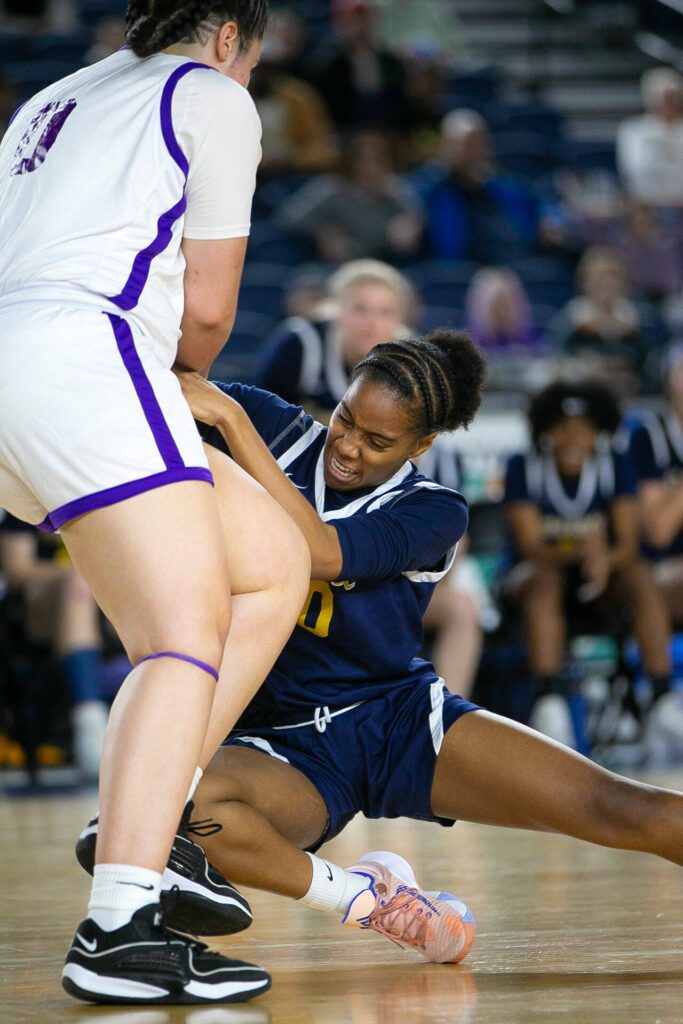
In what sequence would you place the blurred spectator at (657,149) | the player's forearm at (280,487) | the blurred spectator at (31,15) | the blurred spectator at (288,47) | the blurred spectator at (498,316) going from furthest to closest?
the blurred spectator at (31,15) → the blurred spectator at (657,149) → the blurred spectator at (288,47) → the blurred spectator at (498,316) → the player's forearm at (280,487)

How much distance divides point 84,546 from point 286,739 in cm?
77

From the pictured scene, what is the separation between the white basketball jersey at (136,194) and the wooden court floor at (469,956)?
88 cm

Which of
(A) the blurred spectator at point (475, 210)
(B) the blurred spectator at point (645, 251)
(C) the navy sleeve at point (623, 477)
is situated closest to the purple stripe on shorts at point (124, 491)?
(C) the navy sleeve at point (623, 477)

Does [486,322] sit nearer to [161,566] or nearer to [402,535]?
[402,535]

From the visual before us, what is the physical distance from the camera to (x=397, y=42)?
37.2 feet

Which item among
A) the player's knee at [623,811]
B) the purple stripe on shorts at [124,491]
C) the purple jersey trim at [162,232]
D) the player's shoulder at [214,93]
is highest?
the player's shoulder at [214,93]

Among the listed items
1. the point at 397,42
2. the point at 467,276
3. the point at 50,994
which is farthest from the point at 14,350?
the point at 397,42

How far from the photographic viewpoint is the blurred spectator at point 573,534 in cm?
604

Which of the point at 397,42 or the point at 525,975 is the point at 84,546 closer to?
the point at 525,975

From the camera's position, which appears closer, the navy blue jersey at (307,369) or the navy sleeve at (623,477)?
the navy blue jersey at (307,369)

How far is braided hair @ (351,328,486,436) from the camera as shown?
8.74 ft

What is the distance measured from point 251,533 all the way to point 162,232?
17.4 inches

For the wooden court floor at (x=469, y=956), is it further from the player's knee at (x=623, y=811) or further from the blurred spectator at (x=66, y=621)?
the blurred spectator at (x=66, y=621)

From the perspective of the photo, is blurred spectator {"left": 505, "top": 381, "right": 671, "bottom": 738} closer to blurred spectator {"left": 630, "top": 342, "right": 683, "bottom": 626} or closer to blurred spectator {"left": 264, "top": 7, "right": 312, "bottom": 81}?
blurred spectator {"left": 630, "top": 342, "right": 683, "bottom": 626}
